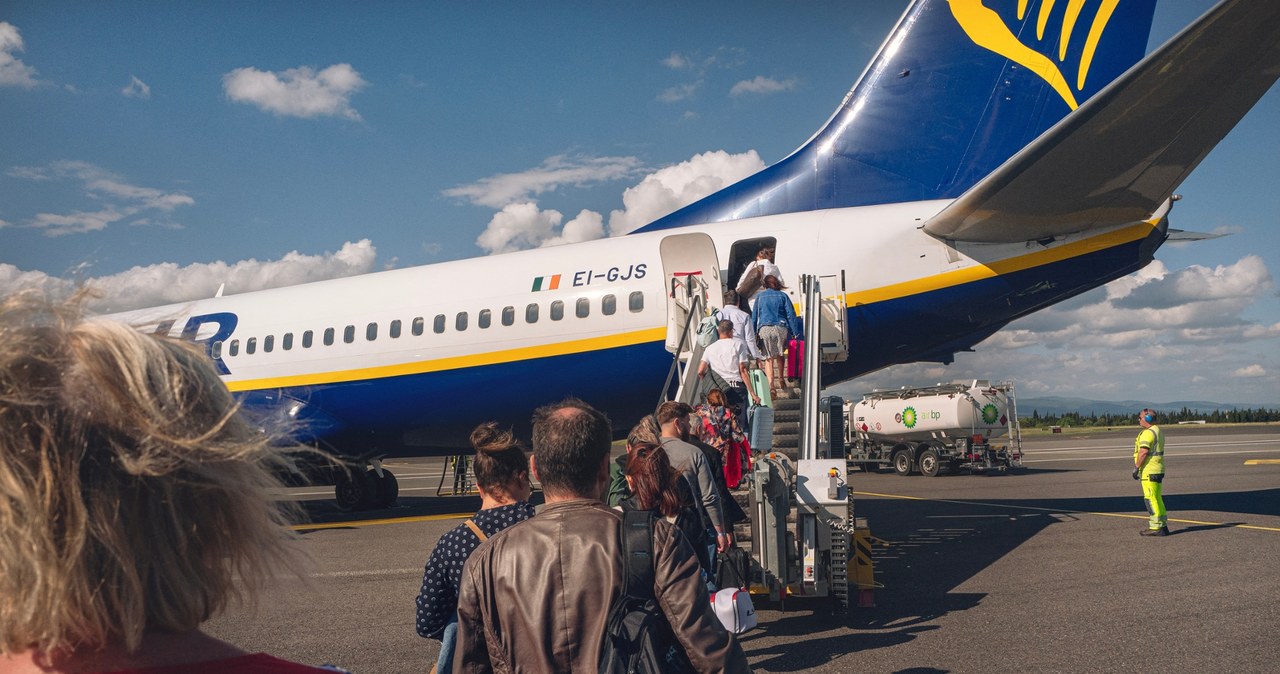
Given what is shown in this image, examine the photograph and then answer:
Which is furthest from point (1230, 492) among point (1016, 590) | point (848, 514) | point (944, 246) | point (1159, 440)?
point (848, 514)

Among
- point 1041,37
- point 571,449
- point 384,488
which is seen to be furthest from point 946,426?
point 571,449

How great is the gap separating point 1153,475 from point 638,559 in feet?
36.5

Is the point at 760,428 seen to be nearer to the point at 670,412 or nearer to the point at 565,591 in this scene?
the point at 670,412

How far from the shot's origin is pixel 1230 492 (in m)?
Result: 16.5

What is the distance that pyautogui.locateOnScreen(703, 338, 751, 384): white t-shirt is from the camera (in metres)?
9.16

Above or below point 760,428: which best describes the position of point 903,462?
below

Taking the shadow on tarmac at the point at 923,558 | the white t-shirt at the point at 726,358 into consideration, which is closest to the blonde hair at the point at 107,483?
the shadow on tarmac at the point at 923,558

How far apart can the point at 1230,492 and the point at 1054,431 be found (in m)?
56.2

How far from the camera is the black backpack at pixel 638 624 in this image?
2.32m

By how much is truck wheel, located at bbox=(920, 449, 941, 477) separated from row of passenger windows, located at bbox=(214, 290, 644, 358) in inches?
595

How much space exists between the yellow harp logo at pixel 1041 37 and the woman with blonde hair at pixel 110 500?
13.7 meters

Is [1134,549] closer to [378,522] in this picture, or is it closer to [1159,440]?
[1159,440]

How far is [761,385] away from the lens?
30.9ft

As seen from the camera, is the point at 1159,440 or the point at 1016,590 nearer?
the point at 1016,590
